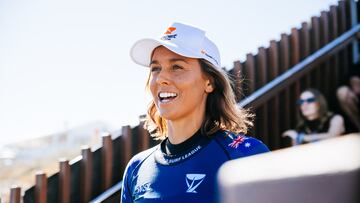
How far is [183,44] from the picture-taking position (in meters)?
2.25

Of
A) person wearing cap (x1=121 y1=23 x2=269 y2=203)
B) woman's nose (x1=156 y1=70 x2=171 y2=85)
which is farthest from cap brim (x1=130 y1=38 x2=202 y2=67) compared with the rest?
woman's nose (x1=156 y1=70 x2=171 y2=85)

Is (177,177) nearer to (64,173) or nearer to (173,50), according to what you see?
(173,50)

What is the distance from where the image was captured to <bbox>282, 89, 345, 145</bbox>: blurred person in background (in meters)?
4.51

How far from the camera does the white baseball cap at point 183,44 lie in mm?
2230

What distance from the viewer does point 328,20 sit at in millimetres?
5777

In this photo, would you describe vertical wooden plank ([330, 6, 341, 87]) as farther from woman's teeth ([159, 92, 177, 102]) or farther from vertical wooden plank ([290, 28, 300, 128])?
woman's teeth ([159, 92, 177, 102])

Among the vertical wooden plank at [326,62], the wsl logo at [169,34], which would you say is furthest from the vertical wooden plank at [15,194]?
the vertical wooden plank at [326,62]

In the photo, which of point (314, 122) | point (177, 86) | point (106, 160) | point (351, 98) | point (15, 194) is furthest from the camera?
point (351, 98)

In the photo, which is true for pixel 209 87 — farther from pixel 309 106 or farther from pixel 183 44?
pixel 309 106

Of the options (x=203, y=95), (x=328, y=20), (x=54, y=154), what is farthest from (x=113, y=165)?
(x=54, y=154)

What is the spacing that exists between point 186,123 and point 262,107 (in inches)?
112

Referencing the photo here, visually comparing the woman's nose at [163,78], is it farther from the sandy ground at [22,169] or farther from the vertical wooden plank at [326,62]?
the sandy ground at [22,169]

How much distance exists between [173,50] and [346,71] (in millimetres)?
4185

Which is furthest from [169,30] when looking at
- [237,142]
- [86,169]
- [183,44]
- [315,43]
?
[315,43]
